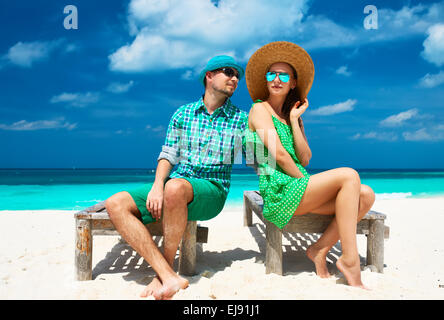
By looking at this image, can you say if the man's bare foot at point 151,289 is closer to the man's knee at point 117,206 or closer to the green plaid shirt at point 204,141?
the man's knee at point 117,206

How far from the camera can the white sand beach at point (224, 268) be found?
2.11 meters

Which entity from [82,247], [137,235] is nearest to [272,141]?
[137,235]

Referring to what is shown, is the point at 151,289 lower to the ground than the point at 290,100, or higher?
lower

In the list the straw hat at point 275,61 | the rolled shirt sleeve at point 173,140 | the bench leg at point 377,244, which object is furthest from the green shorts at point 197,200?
the bench leg at point 377,244

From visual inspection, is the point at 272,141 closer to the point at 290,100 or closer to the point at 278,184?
the point at 278,184

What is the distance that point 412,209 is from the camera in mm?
6641

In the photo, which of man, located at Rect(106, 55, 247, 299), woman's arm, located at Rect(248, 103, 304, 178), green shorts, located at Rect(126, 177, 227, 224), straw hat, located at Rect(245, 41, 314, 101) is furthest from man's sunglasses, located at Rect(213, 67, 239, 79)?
green shorts, located at Rect(126, 177, 227, 224)

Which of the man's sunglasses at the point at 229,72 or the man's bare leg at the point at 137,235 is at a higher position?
the man's sunglasses at the point at 229,72

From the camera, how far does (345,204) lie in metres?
2.26

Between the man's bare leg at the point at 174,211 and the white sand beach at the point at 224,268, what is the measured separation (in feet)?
1.03

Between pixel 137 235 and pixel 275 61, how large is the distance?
1.71 meters

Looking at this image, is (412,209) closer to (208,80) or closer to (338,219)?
(338,219)

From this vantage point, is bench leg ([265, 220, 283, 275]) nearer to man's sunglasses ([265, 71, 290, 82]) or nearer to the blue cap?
man's sunglasses ([265, 71, 290, 82])
